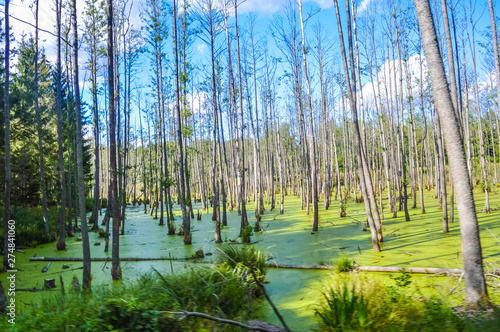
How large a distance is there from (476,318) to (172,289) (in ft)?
11.1

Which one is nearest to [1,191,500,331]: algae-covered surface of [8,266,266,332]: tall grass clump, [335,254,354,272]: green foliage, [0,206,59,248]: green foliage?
[335,254,354,272]: green foliage

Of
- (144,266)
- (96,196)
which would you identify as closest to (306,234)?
(144,266)

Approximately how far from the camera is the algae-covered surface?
4.64 m

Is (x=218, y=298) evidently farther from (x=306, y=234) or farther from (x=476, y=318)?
(x=306, y=234)

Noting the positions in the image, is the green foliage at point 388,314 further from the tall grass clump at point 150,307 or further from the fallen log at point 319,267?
Result: the fallen log at point 319,267

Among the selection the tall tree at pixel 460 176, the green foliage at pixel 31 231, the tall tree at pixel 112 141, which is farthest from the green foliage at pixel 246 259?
the green foliage at pixel 31 231

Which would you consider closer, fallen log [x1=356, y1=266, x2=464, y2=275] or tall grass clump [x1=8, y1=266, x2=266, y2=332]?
tall grass clump [x1=8, y1=266, x2=266, y2=332]

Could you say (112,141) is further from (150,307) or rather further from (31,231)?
(31,231)

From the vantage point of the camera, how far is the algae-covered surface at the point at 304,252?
464 cm

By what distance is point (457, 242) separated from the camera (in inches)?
305

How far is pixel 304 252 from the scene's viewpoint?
26.5ft

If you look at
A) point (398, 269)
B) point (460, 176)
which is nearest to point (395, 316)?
point (460, 176)

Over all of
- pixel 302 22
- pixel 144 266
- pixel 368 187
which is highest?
pixel 302 22

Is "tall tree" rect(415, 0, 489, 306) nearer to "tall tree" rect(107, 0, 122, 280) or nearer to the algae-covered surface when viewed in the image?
the algae-covered surface
